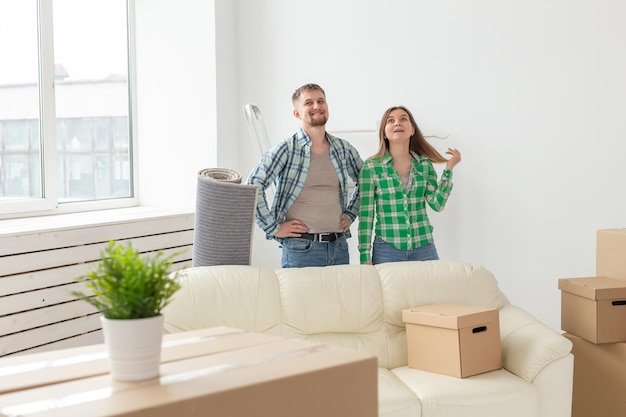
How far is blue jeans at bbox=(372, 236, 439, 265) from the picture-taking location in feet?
11.4

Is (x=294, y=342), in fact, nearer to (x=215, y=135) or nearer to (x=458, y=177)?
(x=458, y=177)

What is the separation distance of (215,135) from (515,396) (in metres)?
2.62

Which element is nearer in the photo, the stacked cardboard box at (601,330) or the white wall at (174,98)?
the stacked cardboard box at (601,330)

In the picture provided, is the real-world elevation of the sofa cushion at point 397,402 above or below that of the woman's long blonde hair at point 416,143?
below

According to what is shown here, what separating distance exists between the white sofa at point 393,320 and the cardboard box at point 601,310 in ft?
0.69

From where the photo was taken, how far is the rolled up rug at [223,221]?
3145mm

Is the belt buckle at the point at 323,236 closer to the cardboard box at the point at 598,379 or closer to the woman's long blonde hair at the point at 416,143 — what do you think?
the woman's long blonde hair at the point at 416,143

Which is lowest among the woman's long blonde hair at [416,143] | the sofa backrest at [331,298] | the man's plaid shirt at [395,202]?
the sofa backrest at [331,298]

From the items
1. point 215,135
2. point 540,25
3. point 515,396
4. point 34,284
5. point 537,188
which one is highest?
point 540,25

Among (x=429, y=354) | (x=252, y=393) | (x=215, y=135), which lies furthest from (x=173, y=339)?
(x=215, y=135)

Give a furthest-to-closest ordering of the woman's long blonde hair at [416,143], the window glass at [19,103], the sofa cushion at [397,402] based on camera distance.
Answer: the window glass at [19,103] → the woman's long blonde hair at [416,143] → the sofa cushion at [397,402]

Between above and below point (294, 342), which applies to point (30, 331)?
below


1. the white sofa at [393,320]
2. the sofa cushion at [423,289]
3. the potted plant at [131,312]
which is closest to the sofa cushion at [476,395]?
the white sofa at [393,320]

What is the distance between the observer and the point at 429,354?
2.90 m
